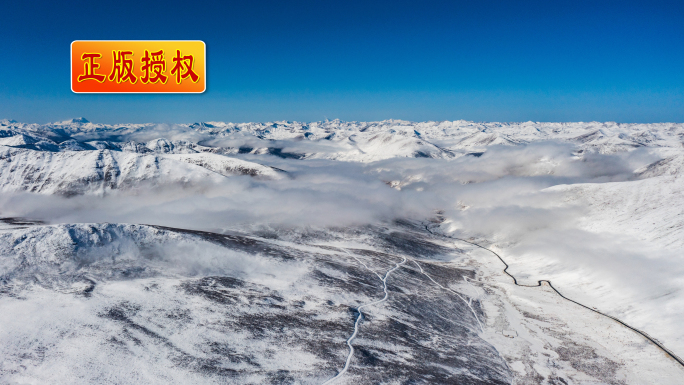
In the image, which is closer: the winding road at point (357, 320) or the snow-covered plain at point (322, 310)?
the snow-covered plain at point (322, 310)

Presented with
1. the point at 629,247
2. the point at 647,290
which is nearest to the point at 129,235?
the point at 647,290

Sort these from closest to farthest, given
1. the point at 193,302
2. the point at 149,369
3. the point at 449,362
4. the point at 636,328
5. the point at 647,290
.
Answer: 1. the point at 149,369
2. the point at 449,362
3. the point at 193,302
4. the point at 636,328
5. the point at 647,290

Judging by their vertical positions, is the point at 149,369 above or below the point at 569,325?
above

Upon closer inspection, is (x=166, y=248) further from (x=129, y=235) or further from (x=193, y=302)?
(x=193, y=302)

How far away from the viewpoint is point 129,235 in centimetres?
8125

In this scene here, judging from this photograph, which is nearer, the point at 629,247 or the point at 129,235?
the point at 129,235

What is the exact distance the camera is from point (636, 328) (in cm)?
7525

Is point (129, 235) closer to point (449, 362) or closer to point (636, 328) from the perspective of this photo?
point (449, 362)

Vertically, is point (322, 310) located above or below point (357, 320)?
above

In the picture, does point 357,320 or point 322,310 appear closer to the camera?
point 357,320

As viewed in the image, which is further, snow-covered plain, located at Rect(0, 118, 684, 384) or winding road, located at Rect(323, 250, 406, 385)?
winding road, located at Rect(323, 250, 406, 385)

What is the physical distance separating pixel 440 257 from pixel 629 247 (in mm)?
62112

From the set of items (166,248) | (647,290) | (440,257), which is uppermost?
(166,248)

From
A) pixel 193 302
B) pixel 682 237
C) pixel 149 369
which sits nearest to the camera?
pixel 149 369
